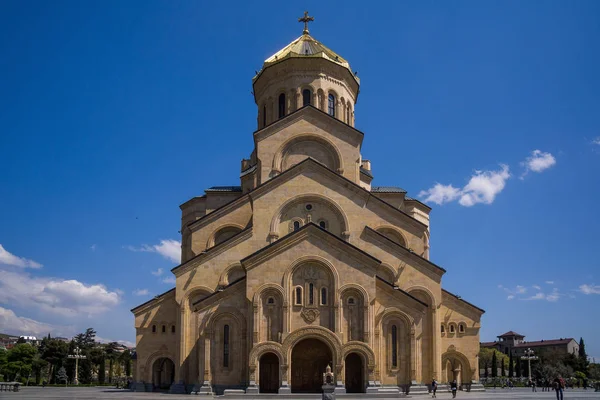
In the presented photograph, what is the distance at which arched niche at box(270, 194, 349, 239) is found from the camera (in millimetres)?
35562

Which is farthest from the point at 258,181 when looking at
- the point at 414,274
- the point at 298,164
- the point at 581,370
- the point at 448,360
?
the point at 581,370

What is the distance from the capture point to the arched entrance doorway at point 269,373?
31.7 m

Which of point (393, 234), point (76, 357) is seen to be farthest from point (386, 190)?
point (76, 357)

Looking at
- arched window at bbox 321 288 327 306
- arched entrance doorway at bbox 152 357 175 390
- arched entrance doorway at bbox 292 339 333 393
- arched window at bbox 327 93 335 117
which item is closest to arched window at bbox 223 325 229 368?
arched entrance doorway at bbox 292 339 333 393

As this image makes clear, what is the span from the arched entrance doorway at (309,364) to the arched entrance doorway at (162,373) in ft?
32.0

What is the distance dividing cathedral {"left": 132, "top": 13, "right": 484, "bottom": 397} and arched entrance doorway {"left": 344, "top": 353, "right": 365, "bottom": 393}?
0.05 m

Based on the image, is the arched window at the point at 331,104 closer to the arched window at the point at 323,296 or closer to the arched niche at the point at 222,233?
the arched niche at the point at 222,233

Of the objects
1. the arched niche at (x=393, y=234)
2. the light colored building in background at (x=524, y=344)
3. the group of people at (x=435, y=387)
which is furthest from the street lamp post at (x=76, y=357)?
the light colored building in background at (x=524, y=344)

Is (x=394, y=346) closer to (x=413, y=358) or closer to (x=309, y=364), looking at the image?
(x=413, y=358)

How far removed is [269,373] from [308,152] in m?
14.3

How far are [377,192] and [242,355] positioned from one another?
16.6 m

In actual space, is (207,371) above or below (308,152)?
below

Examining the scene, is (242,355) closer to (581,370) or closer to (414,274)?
(414,274)

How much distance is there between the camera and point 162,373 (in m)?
38.9
